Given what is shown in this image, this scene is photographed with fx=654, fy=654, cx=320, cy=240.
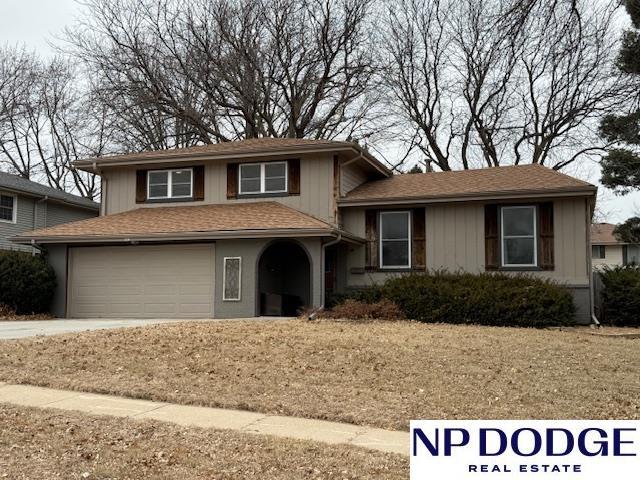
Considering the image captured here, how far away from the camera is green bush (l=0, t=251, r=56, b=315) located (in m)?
17.8

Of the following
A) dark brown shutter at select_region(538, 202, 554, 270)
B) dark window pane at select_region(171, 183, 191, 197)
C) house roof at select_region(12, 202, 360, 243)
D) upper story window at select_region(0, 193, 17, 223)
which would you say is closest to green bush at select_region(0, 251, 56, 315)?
house roof at select_region(12, 202, 360, 243)

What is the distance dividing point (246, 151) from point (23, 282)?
7.10 metres

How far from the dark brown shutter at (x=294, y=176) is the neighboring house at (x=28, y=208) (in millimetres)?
11462

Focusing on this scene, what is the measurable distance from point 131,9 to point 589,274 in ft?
76.8

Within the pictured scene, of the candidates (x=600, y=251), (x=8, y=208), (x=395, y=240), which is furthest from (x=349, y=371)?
(x=600, y=251)

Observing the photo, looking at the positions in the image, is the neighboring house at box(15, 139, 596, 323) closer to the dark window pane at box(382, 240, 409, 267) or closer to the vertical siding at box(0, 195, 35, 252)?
the dark window pane at box(382, 240, 409, 267)

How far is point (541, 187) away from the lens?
16688 mm

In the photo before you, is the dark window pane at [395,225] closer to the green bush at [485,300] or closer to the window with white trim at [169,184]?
the green bush at [485,300]

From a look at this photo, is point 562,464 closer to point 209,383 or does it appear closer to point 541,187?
point 209,383

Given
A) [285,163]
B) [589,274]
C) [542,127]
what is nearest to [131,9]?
[285,163]

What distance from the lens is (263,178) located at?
19.5m

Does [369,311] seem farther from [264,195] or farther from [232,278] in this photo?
[264,195]

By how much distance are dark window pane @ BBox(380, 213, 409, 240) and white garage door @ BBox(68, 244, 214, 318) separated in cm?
484

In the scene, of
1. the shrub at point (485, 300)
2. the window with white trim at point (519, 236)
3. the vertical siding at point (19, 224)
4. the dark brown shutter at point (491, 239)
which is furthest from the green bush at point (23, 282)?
the window with white trim at point (519, 236)
